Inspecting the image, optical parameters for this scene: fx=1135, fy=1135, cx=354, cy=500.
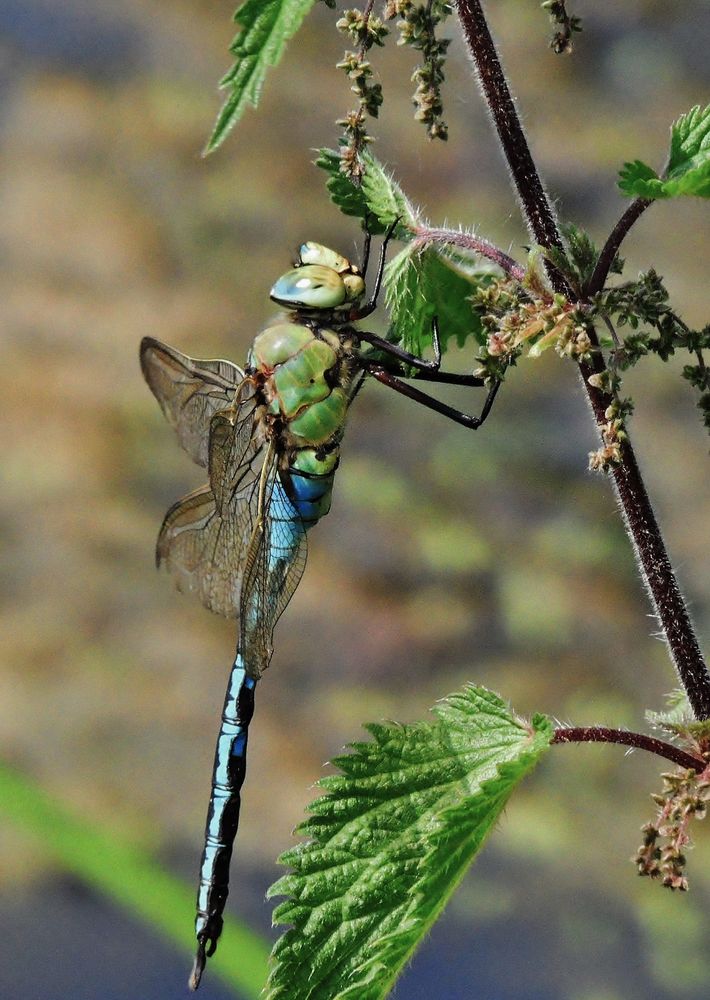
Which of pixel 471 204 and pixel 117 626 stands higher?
pixel 471 204

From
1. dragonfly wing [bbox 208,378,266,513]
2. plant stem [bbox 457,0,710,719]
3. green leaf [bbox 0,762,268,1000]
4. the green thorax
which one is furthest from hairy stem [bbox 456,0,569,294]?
green leaf [bbox 0,762,268,1000]

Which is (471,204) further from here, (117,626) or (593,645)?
(117,626)

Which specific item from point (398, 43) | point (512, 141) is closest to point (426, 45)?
point (398, 43)

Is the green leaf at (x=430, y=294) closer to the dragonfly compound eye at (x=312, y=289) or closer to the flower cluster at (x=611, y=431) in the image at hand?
the dragonfly compound eye at (x=312, y=289)

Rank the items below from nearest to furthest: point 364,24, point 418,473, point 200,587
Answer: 1. point 364,24
2. point 200,587
3. point 418,473

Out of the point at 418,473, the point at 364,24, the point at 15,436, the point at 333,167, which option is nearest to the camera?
the point at 364,24

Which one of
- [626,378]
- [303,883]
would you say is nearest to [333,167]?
[303,883]

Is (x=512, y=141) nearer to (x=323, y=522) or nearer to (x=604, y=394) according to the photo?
(x=604, y=394)

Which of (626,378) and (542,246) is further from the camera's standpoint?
(626,378)

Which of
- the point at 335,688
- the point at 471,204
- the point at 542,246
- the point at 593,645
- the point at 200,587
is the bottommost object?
the point at 200,587
